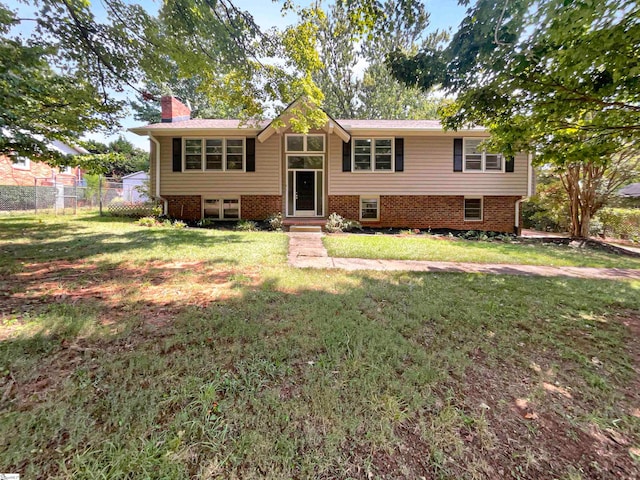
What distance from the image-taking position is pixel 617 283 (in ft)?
17.1

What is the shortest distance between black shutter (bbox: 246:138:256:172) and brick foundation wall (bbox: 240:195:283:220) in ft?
3.86

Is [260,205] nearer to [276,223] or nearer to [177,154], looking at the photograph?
[276,223]

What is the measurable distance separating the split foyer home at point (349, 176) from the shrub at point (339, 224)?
786mm

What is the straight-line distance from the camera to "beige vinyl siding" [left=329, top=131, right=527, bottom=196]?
12.5m

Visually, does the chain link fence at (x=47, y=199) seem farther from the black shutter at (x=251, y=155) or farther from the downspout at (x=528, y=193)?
the downspout at (x=528, y=193)

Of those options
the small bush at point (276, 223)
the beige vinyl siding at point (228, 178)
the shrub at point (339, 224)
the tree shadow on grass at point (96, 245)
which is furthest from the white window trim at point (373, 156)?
the tree shadow on grass at point (96, 245)

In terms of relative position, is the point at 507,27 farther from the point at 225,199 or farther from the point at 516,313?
the point at 225,199

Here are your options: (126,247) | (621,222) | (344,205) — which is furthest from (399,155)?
(621,222)

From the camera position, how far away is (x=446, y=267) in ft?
19.6

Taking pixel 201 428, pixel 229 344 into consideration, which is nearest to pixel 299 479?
pixel 201 428

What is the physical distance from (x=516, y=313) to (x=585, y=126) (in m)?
4.10

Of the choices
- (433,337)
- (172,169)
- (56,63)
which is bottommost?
(433,337)

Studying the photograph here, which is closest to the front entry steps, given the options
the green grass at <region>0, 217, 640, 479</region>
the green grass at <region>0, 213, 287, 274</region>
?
the green grass at <region>0, 213, 287, 274</region>

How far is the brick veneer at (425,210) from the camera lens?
12.7 metres
